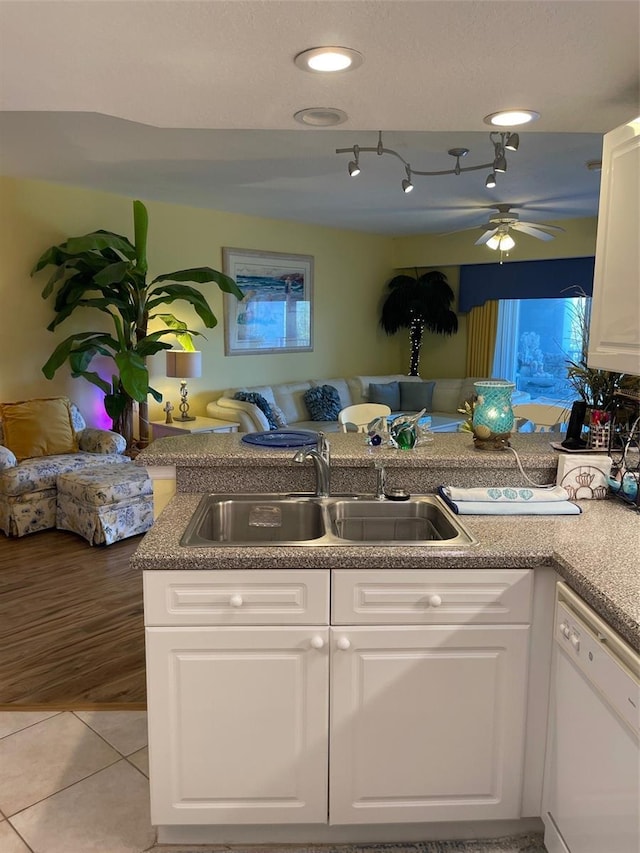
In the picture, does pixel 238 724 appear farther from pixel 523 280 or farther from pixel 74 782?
pixel 523 280

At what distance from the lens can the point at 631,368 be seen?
1956 millimetres

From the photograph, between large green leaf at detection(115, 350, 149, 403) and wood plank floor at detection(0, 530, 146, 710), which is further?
large green leaf at detection(115, 350, 149, 403)

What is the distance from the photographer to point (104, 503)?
4398mm

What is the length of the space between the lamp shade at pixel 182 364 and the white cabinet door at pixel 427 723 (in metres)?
4.08

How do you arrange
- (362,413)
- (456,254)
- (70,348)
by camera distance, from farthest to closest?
1. (456,254)
2. (70,348)
3. (362,413)

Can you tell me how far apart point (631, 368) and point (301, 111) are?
4.32 ft

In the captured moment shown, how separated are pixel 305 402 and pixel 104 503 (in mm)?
2922

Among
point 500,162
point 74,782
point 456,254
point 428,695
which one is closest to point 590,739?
point 428,695

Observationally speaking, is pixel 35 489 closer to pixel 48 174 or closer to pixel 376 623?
pixel 48 174

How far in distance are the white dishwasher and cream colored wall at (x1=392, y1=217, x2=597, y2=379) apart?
584cm

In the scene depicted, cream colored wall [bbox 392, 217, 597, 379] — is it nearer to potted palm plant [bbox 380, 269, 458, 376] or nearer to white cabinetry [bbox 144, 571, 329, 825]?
potted palm plant [bbox 380, 269, 458, 376]

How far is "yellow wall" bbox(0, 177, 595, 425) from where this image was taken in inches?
203

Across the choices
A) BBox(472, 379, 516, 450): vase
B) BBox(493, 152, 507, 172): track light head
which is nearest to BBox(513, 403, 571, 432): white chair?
BBox(493, 152, 507, 172): track light head

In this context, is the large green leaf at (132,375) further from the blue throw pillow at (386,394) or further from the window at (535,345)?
the window at (535,345)
